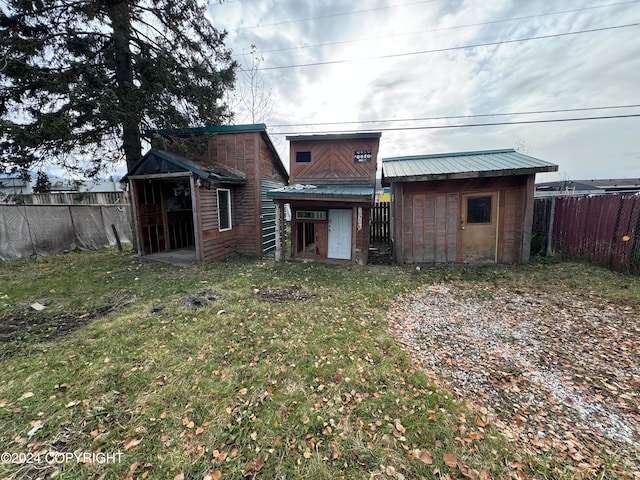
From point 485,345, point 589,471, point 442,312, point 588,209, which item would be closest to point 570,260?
point 588,209

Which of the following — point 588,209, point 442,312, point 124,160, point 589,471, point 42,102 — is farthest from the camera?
point 124,160

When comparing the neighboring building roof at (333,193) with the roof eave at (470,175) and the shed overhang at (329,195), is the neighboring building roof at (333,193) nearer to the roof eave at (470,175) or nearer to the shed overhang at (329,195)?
the shed overhang at (329,195)

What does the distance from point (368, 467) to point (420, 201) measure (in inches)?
273

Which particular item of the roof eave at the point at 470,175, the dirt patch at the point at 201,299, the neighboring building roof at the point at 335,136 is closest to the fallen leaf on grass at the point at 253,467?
the dirt patch at the point at 201,299

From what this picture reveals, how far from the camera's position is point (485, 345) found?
3.54m

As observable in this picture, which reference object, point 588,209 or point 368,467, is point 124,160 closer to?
point 368,467

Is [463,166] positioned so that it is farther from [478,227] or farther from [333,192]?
[333,192]

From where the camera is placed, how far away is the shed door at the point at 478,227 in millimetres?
7449

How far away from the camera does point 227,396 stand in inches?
103

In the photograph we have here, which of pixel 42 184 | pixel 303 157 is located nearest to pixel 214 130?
pixel 303 157

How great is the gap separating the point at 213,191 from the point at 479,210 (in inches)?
322

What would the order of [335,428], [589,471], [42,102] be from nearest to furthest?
[589,471], [335,428], [42,102]

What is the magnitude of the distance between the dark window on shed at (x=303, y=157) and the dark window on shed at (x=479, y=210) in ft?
17.5

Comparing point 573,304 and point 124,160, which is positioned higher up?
point 124,160
